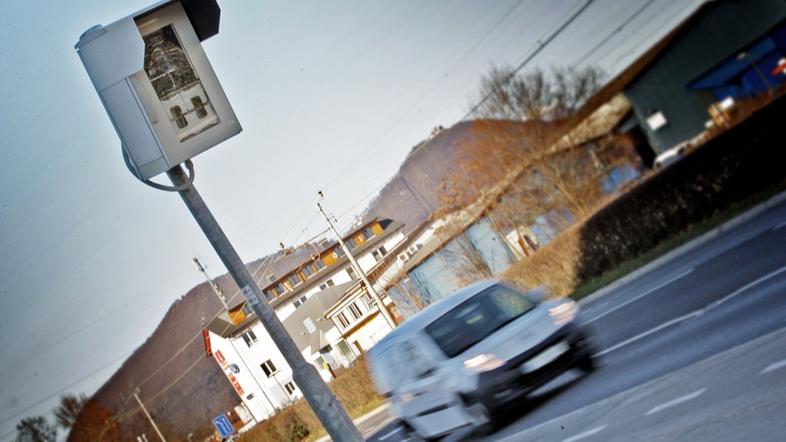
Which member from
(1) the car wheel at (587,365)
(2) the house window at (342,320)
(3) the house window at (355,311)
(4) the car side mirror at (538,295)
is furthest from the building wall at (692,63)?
(4) the car side mirror at (538,295)

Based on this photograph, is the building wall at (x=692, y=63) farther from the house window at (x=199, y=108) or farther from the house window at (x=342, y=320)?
the house window at (x=199, y=108)

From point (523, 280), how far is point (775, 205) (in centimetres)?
934

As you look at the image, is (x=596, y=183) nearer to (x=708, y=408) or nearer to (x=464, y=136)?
(x=464, y=136)

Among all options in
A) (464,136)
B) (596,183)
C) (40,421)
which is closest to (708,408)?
(596,183)

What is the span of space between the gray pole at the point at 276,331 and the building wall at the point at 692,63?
39.2 m

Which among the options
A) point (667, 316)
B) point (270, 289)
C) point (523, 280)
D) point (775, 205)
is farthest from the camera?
point (270, 289)

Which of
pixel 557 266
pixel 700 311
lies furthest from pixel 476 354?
pixel 557 266

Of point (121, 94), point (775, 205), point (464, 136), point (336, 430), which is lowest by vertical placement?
point (775, 205)

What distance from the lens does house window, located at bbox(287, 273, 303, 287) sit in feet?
190

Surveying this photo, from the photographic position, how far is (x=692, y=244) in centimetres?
1883

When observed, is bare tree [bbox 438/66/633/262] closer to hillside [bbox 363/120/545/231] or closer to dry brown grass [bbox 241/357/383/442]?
hillside [bbox 363/120/545/231]

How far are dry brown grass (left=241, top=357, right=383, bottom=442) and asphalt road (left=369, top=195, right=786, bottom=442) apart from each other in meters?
18.2

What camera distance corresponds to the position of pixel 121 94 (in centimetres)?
484

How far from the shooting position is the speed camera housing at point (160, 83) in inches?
189
